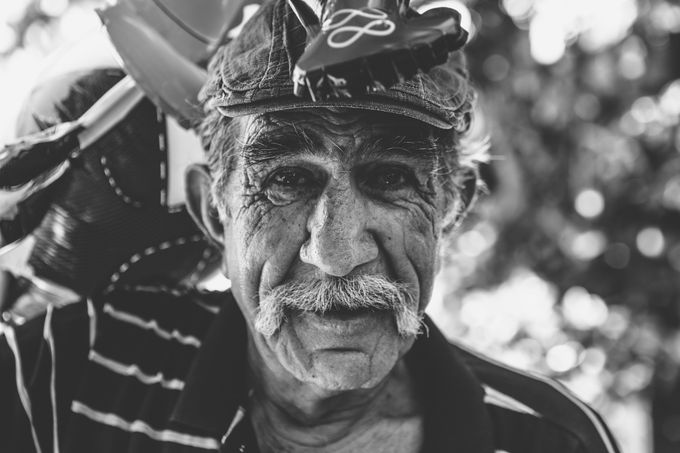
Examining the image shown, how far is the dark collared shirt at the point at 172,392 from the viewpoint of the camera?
176cm

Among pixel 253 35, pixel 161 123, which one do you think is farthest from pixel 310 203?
pixel 161 123

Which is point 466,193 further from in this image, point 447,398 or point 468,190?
point 447,398

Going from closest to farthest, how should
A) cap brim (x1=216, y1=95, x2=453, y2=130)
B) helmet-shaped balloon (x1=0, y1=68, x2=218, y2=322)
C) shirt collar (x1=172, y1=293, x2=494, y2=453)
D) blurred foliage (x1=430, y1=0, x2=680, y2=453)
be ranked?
cap brim (x1=216, y1=95, x2=453, y2=130) → shirt collar (x1=172, y1=293, x2=494, y2=453) → helmet-shaped balloon (x1=0, y1=68, x2=218, y2=322) → blurred foliage (x1=430, y1=0, x2=680, y2=453)

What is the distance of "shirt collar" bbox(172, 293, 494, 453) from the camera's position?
1753mm

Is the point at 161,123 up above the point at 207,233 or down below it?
above

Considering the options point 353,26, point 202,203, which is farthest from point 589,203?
point 353,26

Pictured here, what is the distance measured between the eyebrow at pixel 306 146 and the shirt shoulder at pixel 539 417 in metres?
0.74

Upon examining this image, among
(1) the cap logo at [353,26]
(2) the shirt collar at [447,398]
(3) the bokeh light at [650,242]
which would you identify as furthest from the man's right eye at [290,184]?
(3) the bokeh light at [650,242]

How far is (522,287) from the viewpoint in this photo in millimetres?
3643

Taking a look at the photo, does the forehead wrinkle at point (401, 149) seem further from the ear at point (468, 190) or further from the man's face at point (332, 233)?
the ear at point (468, 190)

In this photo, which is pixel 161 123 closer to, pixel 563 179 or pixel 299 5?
pixel 299 5

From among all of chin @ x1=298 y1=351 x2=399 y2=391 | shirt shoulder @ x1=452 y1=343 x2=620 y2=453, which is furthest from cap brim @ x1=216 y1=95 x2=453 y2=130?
shirt shoulder @ x1=452 y1=343 x2=620 y2=453

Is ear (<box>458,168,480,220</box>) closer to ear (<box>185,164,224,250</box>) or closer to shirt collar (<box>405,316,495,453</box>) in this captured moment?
shirt collar (<box>405,316,495,453</box>)

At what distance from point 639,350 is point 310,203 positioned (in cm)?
234
